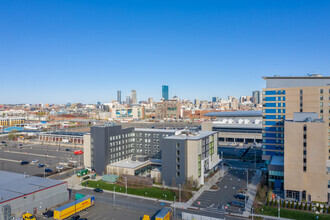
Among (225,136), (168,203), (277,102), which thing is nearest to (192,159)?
(168,203)

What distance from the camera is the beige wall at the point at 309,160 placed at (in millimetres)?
31984

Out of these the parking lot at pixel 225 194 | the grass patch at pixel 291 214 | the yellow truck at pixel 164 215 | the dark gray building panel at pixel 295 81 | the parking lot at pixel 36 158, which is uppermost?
the dark gray building panel at pixel 295 81

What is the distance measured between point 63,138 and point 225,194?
212ft

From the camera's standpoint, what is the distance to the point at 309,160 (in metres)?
32.7

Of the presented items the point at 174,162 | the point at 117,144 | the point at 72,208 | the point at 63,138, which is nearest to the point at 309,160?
the point at 174,162

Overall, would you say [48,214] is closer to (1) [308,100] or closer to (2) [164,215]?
(2) [164,215]

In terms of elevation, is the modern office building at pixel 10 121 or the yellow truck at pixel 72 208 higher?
the modern office building at pixel 10 121

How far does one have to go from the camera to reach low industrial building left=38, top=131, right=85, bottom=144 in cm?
8103

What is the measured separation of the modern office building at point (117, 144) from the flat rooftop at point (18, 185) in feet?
38.2

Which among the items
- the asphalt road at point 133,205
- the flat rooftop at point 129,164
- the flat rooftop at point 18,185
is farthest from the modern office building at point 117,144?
the flat rooftop at point 18,185

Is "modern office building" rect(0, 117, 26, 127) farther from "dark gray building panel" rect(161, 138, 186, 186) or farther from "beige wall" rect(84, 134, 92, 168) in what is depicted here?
"dark gray building panel" rect(161, 138, 186, 186)

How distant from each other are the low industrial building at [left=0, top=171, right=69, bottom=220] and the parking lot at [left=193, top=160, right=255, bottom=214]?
18.6 metres

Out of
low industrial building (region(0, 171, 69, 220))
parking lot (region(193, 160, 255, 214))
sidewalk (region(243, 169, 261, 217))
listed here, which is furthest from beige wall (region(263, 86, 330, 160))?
low industrial building (region(0, 171, 69, 220))

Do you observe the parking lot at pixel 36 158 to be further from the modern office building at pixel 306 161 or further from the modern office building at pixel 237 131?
the modern office building at pixel 237 131
